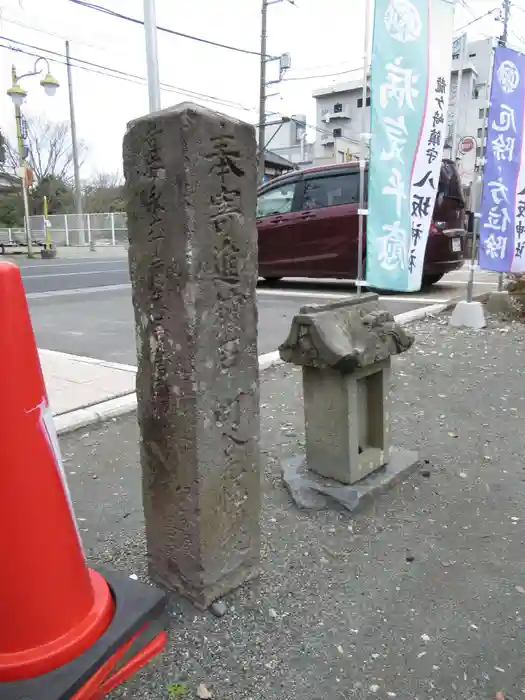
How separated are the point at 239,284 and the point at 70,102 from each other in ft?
89.9

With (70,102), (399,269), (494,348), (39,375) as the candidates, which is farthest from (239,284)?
(70,102)

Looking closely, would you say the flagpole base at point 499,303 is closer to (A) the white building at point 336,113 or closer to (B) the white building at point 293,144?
(A) the white building at point 336,113

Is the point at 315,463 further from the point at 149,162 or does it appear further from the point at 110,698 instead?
the point at 149,162

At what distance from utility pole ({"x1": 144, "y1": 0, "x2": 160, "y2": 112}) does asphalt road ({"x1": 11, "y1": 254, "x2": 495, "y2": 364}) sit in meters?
Result: 2.63

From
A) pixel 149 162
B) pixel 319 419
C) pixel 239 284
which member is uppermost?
pixel 149 162

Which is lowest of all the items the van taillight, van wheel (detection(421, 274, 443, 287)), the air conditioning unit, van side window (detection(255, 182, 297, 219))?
van wheel (detection(421, 274, 443, 287))

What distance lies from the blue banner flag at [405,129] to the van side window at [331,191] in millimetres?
3322

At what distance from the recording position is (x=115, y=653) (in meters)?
1.52

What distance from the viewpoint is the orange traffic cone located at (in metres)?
1.37

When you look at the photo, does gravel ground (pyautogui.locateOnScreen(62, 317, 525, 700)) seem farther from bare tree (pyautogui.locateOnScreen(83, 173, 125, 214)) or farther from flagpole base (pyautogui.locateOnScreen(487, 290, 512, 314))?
bare tree (pyautogui.locateOnScreen(83, 173, 125, 214))

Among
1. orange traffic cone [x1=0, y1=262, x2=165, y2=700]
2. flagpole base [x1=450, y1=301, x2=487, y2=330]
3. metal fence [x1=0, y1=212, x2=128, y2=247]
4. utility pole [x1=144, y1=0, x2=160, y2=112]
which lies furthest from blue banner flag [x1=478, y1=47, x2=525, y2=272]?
metal fence [x1=0, y1=212, x2=128, y2=247]

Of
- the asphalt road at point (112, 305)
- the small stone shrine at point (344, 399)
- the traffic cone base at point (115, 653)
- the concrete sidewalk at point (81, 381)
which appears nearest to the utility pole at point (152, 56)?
the asphalt road at point (112, 305)

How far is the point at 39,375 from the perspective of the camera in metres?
1.45

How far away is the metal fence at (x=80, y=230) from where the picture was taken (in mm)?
30078
